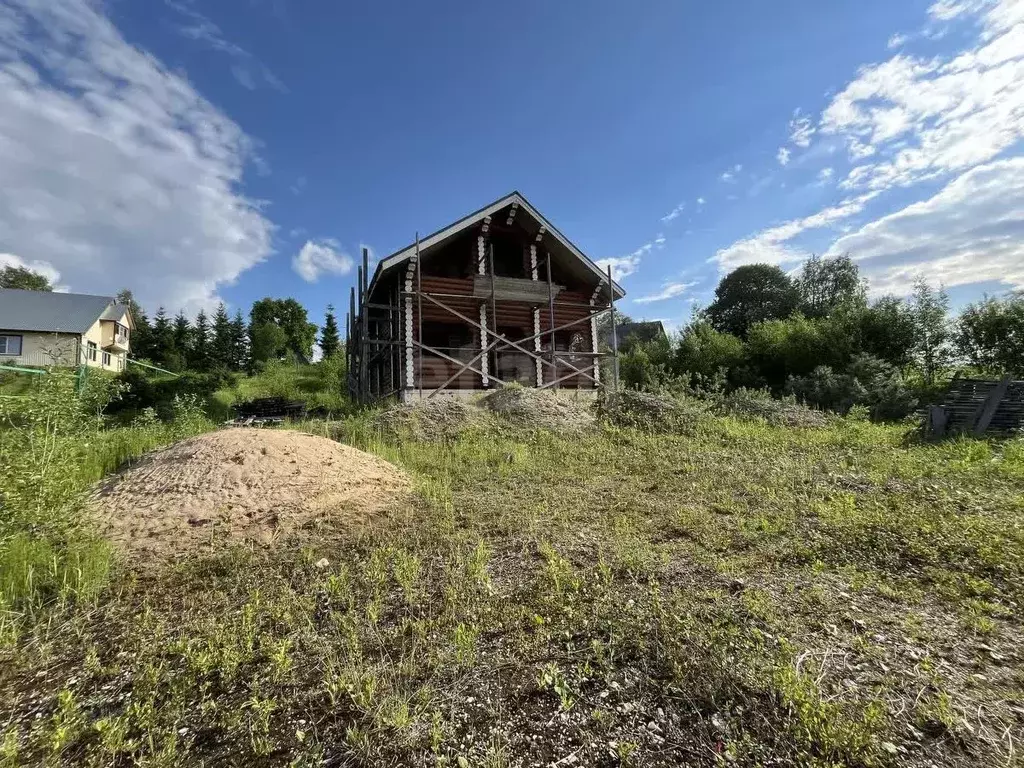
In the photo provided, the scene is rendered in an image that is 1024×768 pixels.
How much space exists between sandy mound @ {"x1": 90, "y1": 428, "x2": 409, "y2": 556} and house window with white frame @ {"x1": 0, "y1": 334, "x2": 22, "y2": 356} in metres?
36.9

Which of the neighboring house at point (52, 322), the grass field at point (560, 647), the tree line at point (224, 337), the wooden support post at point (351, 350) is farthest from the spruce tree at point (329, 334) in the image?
the grass field at point (560, 647)

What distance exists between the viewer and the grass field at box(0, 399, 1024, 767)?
1.83 metres

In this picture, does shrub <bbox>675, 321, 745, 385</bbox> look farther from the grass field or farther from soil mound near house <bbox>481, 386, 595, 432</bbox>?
the grass field

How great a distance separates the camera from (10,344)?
2936 centimetres

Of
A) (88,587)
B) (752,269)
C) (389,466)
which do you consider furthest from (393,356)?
(752,269)

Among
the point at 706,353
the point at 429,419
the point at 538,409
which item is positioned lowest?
the point at 429,419

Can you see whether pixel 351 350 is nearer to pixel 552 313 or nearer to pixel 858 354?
pixel 552 313

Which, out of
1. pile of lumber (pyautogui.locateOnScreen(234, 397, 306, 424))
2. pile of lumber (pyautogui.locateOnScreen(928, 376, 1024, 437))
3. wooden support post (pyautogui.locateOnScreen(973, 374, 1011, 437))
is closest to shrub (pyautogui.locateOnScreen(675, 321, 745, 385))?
pile of lumber (pyautogui.locateOnScreen(928, 376, 1024, 437))

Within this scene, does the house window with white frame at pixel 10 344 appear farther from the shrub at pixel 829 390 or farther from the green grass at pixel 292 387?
the shrub at pixel 829 390

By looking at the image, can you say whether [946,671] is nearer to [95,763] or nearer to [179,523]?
[95,763]

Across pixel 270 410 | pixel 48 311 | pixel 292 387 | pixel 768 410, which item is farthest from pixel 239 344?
pixel 768 410

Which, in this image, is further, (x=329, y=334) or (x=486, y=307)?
(x=329, y=334)

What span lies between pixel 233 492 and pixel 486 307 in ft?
34.6

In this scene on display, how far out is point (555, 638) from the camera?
2.52m
